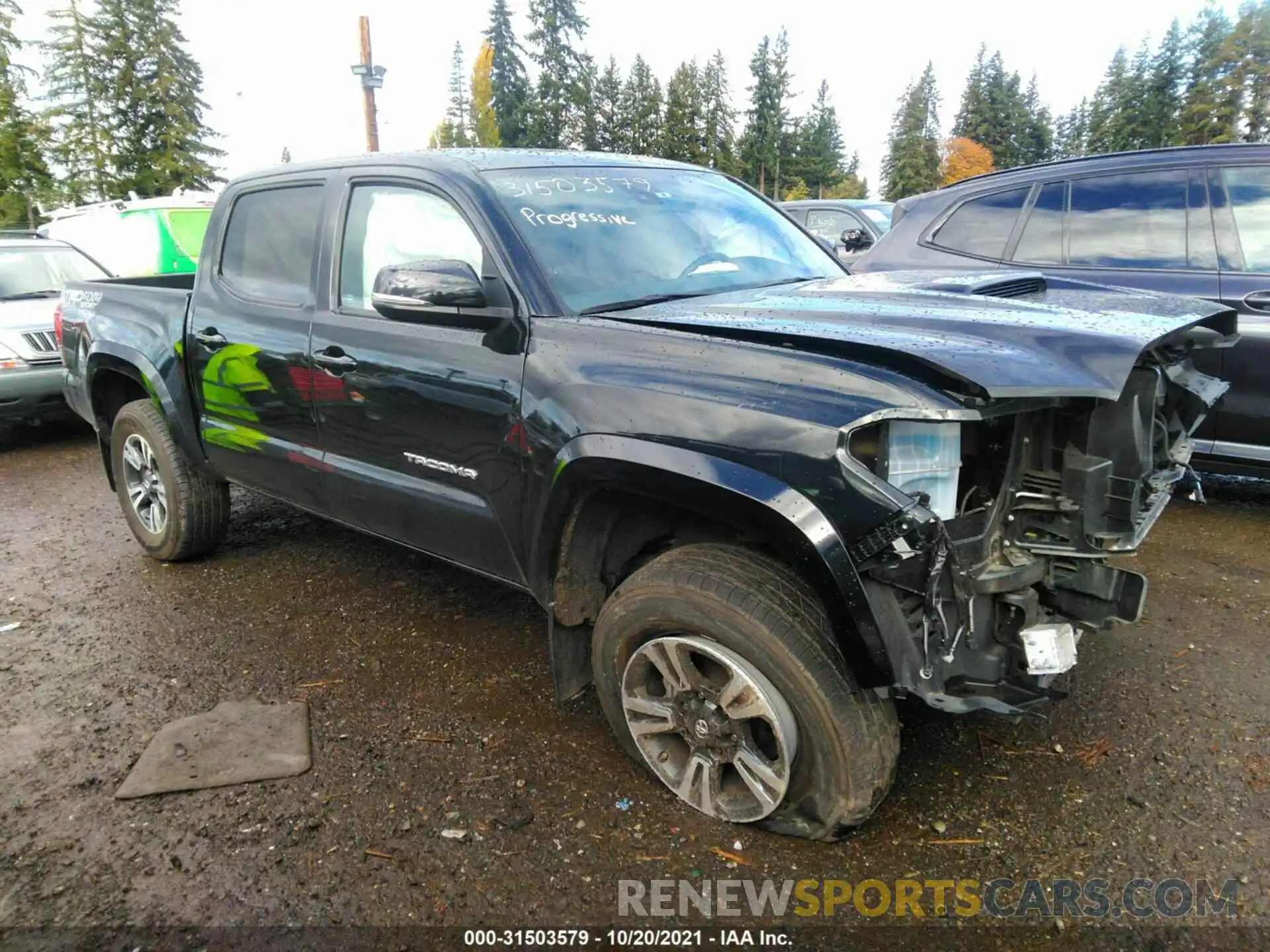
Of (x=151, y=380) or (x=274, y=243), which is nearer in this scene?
(x=274, y=243)

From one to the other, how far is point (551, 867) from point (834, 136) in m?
94.4

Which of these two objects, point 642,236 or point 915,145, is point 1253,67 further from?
point 642,236

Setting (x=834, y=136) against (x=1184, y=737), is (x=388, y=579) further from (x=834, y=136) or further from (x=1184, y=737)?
(x=834, y=136)

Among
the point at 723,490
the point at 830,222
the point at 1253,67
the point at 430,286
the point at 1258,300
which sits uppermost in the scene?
the point at 1253,67

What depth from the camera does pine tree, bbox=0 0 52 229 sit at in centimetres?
2938

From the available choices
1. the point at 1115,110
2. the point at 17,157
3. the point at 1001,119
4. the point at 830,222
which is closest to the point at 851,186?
the point at 1001,119

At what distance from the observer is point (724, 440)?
2.14 metres

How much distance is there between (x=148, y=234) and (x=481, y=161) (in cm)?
1095

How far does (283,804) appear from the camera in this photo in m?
2.65

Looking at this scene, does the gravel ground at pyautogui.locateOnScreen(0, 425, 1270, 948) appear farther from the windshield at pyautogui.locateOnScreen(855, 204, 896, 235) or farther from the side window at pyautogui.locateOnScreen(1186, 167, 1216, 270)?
the windshield at pyautogui.locateOnScreen(855, 204, 896, 235)

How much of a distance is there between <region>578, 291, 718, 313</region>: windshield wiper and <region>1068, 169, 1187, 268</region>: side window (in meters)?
2.86

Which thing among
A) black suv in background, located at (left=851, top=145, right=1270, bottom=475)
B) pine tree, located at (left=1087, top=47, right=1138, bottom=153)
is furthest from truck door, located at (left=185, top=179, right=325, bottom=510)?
pine tree, located at (left=1087, top=47, right=1138, bottom=153)

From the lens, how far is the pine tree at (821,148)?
71250mm

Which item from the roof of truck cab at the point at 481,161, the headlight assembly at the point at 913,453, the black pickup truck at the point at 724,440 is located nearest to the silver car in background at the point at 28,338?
the roof of truck cab at the point at 481,161
